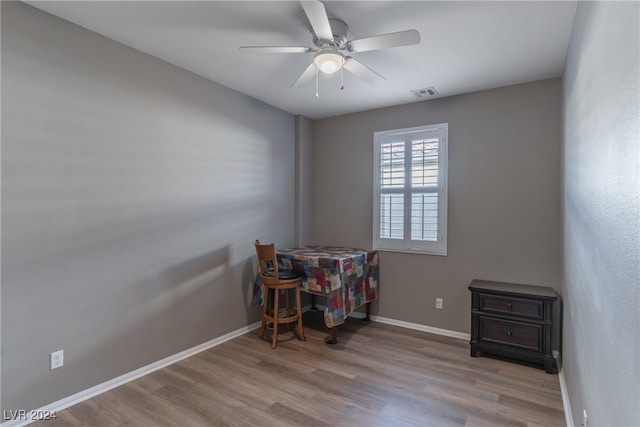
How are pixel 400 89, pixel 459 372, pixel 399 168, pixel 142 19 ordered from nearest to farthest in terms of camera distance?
pixel 142 19, pixel 459 372, pixel 400 89, pixel 399 168

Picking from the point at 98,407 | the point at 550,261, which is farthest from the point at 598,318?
the point at 98,407

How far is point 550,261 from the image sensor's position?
3.17 metres

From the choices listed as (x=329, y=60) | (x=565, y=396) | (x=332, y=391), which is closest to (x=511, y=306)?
(x=565, y=396)

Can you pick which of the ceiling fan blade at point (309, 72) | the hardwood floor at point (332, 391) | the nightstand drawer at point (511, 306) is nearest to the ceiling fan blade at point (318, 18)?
the ceiling fan blade at point (309, 72)

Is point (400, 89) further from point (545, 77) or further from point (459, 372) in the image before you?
point (459, 372)

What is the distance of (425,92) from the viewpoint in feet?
11.7

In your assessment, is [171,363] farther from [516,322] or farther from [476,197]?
[476,197]

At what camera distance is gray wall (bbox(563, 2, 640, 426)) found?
87cm

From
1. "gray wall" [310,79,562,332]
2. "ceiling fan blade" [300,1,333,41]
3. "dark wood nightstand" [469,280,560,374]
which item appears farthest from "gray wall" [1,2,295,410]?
"dark wood nightstand" [469,280,560,374]

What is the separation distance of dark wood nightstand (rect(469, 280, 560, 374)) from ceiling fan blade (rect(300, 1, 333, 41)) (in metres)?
2.54

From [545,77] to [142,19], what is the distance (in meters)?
3.46

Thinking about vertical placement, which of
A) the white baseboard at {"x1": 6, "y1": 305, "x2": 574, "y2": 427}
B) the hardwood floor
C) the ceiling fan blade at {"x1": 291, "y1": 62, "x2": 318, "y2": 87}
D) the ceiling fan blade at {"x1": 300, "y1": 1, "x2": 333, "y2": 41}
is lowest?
the hardwood floor

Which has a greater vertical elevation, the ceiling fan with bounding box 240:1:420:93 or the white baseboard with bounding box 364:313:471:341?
Answer: the ceiling fan with bounding box 240:1:420:93

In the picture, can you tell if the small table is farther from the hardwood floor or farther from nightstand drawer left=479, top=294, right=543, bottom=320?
nightstand drawer left=479, top=294, right=543, bottom=320
